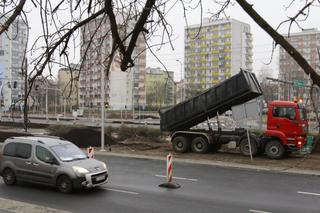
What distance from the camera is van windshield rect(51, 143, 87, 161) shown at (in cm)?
1435

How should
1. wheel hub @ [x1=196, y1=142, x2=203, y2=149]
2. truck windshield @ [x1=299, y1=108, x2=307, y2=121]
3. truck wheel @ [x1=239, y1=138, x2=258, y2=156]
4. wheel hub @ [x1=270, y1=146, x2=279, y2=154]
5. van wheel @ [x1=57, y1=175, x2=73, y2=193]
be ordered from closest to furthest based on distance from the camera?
van wheel @ [x1=57, y1=175, x2=73, y2=193], truck windshield @ [x1=299, y1=108, x2=307, y2=121], wheel hub @ [x1=270, y1=146, x2=279, y2=154], truck wheel @ [x1=239, y1=138, x2=258, y2=156], wheel hub @ [x1=196, y1=142, x2=203, y2=149]

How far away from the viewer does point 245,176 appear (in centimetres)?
1795

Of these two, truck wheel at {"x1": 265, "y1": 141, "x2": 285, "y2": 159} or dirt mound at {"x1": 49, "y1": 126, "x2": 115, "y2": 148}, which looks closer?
truck wheel at {"x1": 265, "y1": 141, "x2": 285, "y2": 159}

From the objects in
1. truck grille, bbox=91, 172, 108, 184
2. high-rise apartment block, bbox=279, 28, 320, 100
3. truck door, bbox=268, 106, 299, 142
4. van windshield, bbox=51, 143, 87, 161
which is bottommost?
truck grille, bbox=91, 172, 108, 184

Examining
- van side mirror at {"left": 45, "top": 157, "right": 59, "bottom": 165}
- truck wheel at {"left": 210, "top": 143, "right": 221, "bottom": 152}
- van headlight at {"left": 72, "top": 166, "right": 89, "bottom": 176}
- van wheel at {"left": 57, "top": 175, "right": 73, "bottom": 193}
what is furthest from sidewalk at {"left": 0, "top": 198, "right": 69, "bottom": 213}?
truck wheel at {"left": 210, "top": 143, "right": 221, "bottom": 152}

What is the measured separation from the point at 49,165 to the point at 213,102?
37.5 ft

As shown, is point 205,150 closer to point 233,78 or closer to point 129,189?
point 233,78

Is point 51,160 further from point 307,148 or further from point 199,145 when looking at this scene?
point 307,148

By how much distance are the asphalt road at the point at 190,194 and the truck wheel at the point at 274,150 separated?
12.5 ft

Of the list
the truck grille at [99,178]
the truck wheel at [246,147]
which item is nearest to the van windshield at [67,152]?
the truck grille at [99,178]

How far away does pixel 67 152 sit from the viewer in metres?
14.6

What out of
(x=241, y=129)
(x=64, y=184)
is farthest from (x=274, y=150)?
(x=64, y=184)

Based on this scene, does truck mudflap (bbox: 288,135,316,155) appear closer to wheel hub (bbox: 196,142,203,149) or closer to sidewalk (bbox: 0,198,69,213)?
wheel hub (bbox: 196,142,203,149)

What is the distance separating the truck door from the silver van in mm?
11114
